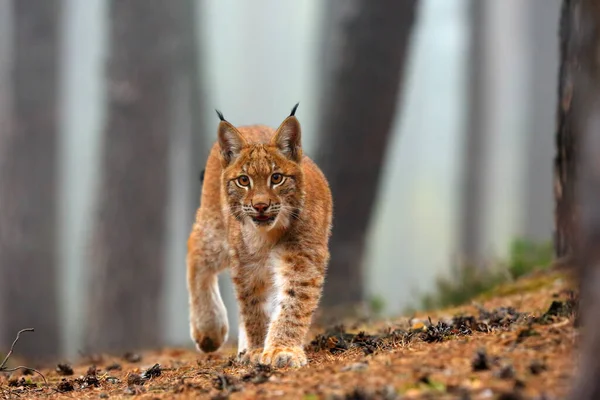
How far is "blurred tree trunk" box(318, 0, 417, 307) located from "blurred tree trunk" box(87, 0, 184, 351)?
3536 mm

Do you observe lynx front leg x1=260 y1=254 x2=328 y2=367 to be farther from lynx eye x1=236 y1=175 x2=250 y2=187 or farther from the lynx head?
lynx eye x1=236 y1=175 x2=250 y2=187

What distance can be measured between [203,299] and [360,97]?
5.52m

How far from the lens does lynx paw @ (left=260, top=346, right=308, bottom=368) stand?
517 cm

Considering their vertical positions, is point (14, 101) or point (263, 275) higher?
point (14, 101)

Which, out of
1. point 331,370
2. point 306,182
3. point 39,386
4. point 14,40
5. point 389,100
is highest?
point 14,40

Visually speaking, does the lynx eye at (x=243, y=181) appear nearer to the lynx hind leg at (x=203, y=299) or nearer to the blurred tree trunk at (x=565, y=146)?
the lynx hind leg at (x=203, y=299)

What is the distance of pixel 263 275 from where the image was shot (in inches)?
234

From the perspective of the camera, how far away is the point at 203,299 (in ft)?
23.0

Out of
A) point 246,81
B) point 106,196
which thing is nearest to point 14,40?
point 106,196

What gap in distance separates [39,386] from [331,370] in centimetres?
236

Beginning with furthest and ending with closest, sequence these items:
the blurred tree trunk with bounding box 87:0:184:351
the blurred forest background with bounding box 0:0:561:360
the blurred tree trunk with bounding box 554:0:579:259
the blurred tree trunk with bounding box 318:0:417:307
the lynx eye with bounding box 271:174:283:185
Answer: the blurred tree trunk with bounding box 87:0:184:351, the blurred forest background with bounding box 0:0:561:360, the blurred tree trunk with bounding box 318:0:417:307, the blurred tree trunk with bounding box 554:0:579:259, the lynx eye with bounding box 271:174:283:185

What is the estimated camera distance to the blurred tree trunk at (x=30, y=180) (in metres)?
15.3

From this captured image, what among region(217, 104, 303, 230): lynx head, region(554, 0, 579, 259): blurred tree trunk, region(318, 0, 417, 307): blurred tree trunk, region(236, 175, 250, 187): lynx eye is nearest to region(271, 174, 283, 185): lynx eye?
region(217, 104, 303, 230): lynx head

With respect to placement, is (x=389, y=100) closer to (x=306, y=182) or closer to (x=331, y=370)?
(x=306, y=182)
